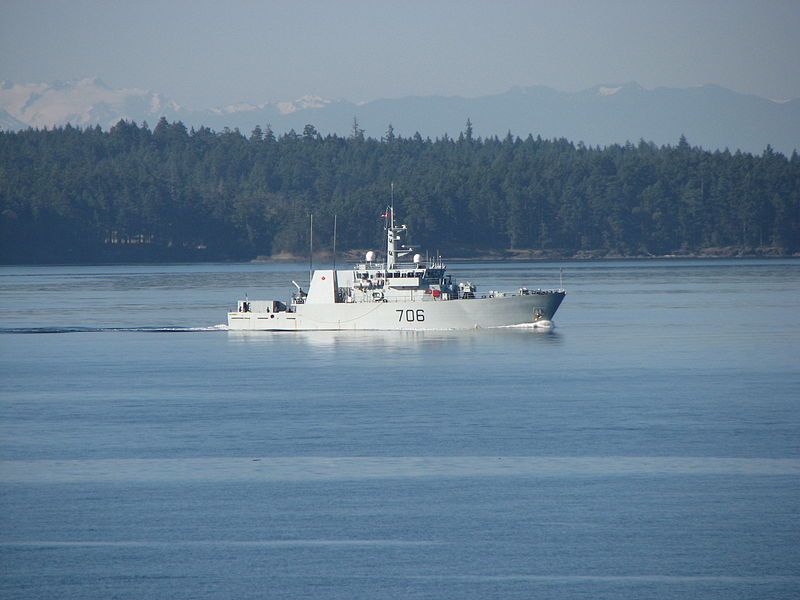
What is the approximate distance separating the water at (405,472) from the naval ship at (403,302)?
301 inches

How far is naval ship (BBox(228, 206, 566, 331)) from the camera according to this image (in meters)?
91.6

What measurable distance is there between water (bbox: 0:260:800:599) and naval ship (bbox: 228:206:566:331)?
25.1ft

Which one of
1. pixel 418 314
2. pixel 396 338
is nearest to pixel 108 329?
pixel 396 338

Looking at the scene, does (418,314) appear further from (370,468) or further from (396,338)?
(370,468)

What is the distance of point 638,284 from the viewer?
17750 cm

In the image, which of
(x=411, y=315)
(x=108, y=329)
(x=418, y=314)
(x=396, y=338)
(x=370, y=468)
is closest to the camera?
(x=370, y=468)

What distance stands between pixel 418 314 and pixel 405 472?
50.8 metres

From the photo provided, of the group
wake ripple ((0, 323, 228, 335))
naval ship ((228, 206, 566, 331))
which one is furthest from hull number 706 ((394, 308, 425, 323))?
wake ripple ((0, 323, 228, 335))

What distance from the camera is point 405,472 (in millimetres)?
42031

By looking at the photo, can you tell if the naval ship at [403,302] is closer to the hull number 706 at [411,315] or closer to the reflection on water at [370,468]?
the hull number 706 at [411,315]

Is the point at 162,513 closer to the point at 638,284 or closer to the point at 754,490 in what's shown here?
the point at 754,490

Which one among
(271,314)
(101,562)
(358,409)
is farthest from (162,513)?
(271,314)

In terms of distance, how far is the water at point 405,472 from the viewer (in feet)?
103

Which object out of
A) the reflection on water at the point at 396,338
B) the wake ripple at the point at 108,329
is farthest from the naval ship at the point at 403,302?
the wake ripple at the point at 108,329
